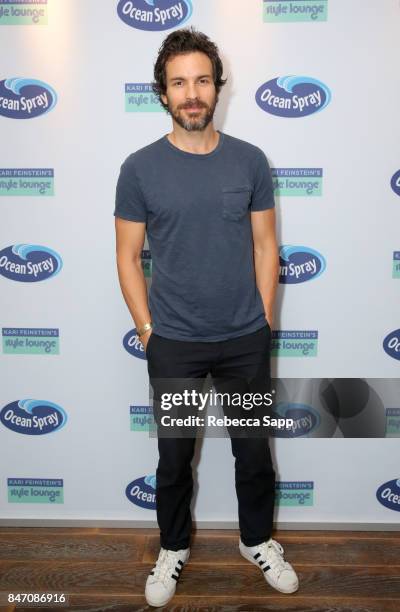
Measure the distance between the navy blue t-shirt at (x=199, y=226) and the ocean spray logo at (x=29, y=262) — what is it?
50 centimetres

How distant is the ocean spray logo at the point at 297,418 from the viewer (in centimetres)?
239

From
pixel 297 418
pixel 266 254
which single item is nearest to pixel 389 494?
pixel 297 418

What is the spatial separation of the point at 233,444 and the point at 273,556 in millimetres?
457

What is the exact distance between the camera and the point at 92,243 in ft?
7.39

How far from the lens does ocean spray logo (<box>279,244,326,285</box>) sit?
225cm

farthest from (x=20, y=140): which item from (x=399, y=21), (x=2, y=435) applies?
(x=399, y=21)

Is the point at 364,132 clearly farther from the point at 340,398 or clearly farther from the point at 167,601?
the point at 167,601

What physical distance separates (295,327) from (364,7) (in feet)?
4.07

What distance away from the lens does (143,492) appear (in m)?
2.48

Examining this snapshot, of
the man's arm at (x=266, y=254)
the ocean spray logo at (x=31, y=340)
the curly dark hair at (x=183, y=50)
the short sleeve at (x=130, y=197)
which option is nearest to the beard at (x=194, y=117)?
the curly dark hair at (x=183, y=50)

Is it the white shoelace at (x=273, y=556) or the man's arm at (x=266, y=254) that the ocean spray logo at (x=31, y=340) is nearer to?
the man's arm at (x=266, y=254)

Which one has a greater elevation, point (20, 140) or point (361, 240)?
point (20, 140)

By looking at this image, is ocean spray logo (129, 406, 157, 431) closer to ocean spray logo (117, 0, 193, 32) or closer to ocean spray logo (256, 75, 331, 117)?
ocean spray logo (256, 75, 331, 117)

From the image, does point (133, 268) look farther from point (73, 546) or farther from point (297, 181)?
point (73, 546)
